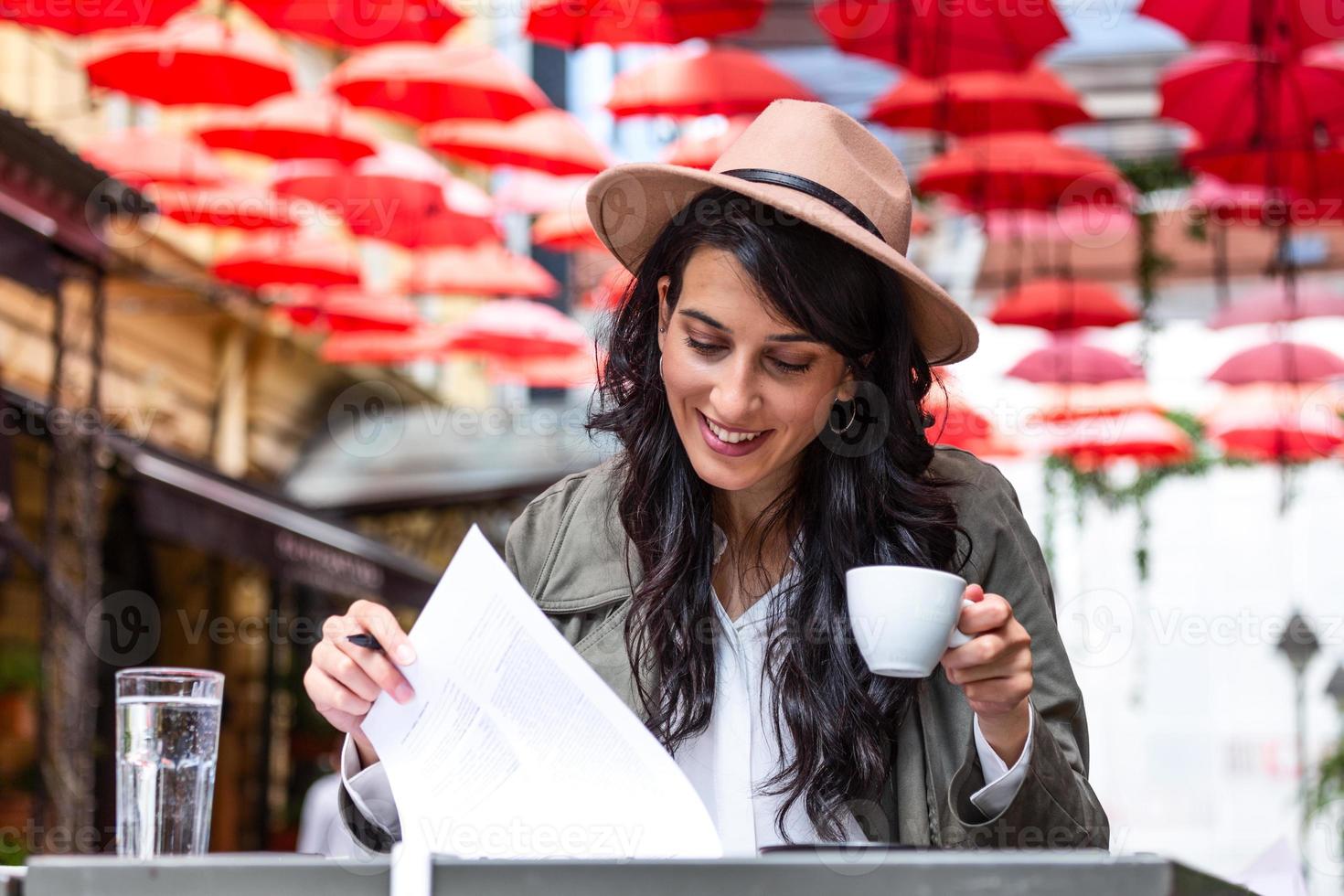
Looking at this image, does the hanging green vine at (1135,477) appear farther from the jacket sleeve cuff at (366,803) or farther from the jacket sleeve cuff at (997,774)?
the jacket sleeve cuff at (366,803)

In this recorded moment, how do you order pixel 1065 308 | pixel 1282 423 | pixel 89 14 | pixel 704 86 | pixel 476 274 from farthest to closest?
pixel 1282 423, pixel 1065 308, pixel 476 274, pixel 704 86, pixel 89 14

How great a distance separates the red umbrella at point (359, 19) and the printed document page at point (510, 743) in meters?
4.63

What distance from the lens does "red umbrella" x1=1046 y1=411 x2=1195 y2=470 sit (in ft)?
31.6

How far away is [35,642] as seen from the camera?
30.2ft

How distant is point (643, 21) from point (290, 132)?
1.55 m

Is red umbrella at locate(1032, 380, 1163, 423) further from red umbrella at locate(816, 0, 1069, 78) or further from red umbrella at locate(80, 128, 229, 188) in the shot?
red umbrella at locate(80, 128, 229, 188)

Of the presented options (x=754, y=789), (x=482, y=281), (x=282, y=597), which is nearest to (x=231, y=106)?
(x=482, y=281)

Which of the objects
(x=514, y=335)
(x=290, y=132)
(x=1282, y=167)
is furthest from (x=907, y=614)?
(x=514, y=335)

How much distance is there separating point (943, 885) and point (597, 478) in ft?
3.97

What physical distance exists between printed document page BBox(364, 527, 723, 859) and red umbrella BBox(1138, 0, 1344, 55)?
5.17m

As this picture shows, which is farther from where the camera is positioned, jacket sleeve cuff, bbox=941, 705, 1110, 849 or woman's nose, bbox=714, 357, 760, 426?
woman's nose, bbox=714, 357, 760, 426

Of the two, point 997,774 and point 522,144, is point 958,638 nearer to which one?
point 997,774

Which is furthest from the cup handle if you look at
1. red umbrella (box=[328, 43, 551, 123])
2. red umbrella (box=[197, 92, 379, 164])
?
red umbrella (box=[197, 92, 379, 164])

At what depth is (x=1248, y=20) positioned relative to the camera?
5.92 m
